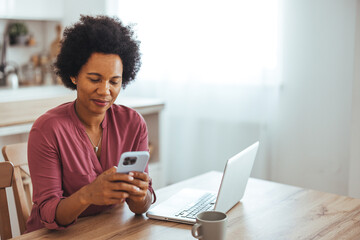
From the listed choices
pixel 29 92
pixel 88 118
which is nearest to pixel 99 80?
pixel 88 118

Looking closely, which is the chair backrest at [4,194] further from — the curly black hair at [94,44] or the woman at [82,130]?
the curly black hair at [94,44]

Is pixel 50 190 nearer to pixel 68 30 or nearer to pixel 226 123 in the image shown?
pixel 68 30

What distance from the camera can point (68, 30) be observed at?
5.07ft

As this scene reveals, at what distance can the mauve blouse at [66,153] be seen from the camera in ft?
4.68

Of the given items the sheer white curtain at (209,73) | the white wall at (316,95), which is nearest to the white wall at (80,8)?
the sheer white curtain at (209,73)

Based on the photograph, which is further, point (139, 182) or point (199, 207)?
point (199, 207)

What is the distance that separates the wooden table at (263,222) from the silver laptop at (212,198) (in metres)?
0.03

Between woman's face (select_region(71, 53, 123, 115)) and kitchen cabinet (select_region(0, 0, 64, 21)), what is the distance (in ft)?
10.2

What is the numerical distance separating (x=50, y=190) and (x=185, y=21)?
104 inches

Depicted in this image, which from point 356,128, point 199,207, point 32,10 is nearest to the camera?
point 199,207

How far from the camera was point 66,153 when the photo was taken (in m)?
1.49

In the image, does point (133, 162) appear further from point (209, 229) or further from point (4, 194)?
point (4, 194)

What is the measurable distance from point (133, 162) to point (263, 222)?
465 millimetres

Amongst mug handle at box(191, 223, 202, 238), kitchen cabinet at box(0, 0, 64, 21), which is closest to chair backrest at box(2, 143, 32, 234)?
mug handle at box(191, 223, 202, 238)
